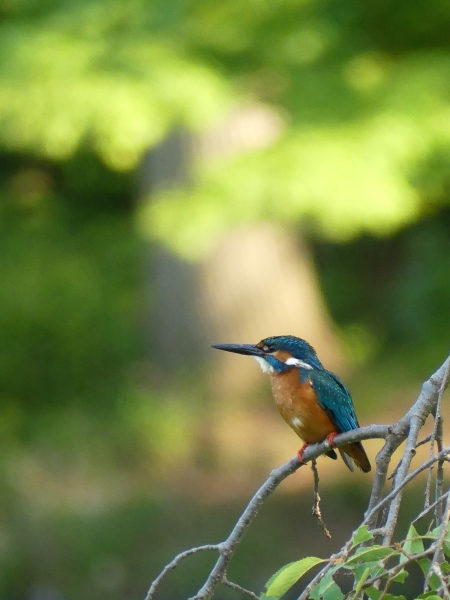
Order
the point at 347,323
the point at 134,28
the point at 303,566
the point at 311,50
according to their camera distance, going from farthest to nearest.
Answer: the point at 347,323 < the point at 311,50 < the point at 134,28 < the point at 303,566

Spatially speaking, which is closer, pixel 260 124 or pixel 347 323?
pixel 260 124

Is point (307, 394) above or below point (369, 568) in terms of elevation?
above

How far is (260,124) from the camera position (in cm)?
733

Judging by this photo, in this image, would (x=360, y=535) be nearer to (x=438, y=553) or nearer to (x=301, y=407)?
(x=438, y=553)

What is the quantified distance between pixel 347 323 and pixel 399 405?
9.43 feet

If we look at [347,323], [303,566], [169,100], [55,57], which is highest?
[55,57]

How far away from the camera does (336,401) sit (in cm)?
277

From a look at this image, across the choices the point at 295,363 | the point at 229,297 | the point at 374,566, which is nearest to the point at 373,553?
the point at 374,566

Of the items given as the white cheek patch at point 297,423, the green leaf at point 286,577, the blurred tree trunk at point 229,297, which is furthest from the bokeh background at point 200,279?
the green leaf at point 286,577

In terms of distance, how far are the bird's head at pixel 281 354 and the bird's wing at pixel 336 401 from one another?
0.06m

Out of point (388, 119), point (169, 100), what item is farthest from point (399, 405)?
point (169, 100)

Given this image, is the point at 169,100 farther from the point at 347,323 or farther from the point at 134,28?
the point at 347,323

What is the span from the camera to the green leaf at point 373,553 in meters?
1.35

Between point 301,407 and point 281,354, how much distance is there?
8.1 inches
